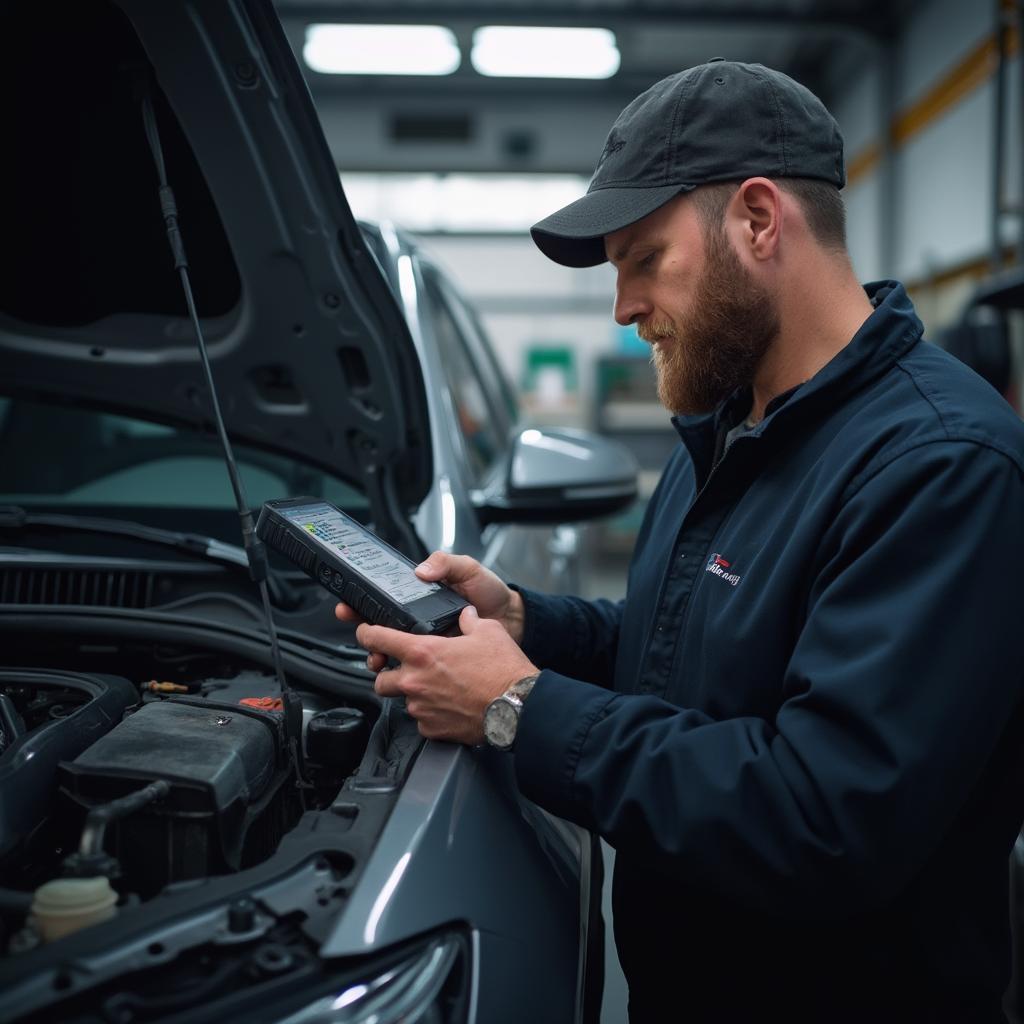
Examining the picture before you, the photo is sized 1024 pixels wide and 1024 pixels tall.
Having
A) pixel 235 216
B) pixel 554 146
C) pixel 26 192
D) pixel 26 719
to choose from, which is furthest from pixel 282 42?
pixel 554 146

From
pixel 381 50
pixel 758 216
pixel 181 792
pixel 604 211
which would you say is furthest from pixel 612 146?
pixel 381 50

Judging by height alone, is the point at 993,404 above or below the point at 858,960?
above

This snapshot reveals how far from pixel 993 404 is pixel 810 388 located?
7.4 inches

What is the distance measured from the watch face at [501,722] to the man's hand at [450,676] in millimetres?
13

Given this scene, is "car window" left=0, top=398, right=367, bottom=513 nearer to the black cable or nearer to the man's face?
the black cable

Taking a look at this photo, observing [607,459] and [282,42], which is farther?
[607,459]

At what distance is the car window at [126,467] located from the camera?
1874 mm

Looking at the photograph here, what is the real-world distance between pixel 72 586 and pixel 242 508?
17.1 inches

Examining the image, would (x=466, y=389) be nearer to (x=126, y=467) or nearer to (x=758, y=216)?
(x=126, y=467)

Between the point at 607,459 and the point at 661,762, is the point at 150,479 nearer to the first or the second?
the point at 607,459

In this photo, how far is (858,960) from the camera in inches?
39.9

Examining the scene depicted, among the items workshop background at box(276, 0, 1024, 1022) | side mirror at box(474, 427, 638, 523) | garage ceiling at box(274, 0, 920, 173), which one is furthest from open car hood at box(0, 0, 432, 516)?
garage ceiling at box(274, 0, 920, 173)

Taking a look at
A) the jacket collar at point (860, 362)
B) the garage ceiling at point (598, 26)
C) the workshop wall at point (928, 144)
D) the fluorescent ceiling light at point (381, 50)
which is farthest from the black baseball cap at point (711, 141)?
the fluorescent ceiling light at point (381, 50)

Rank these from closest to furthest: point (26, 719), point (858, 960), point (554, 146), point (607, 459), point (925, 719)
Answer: point (925, 719), point (858, 960), point (26, 719), point (607, 459), point (554, 146)
